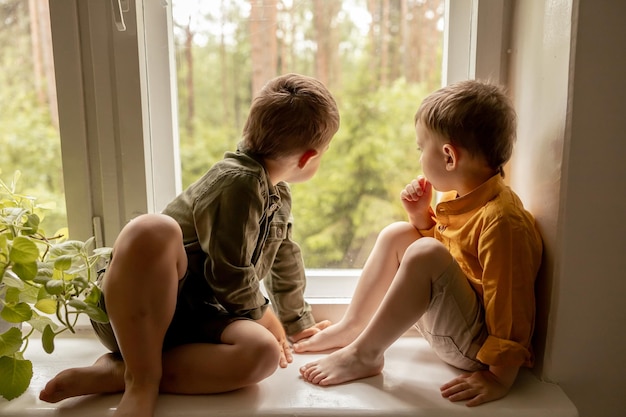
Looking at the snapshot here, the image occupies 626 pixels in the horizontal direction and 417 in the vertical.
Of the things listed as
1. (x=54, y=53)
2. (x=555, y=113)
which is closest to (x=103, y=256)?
(x=54, y=53)

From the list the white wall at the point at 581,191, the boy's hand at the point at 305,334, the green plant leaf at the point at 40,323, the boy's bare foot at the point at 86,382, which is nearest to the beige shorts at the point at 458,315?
the white wall at the point at 581,191

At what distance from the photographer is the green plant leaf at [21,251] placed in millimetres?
919

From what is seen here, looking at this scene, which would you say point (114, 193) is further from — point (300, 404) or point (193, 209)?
point (300, 404)

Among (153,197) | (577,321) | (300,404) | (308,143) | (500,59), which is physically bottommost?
(300,404)

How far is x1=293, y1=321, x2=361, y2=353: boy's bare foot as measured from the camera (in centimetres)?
114

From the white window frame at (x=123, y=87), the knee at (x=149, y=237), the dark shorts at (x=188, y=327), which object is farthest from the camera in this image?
the white window frame at (x=123, y=87)

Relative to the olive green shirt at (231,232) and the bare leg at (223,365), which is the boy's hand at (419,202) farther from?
the bare leg at (223,365)

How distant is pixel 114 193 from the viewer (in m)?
1.17

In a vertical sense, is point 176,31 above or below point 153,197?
above

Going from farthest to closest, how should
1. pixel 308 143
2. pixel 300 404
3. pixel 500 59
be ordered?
pixel 500 59
pixel 308 143
pixel 300 404

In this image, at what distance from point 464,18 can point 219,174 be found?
0.59 m

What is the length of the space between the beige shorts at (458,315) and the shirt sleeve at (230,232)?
32 centimetres

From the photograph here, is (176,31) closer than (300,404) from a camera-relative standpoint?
No

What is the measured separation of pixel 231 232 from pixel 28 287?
1.14 ft
